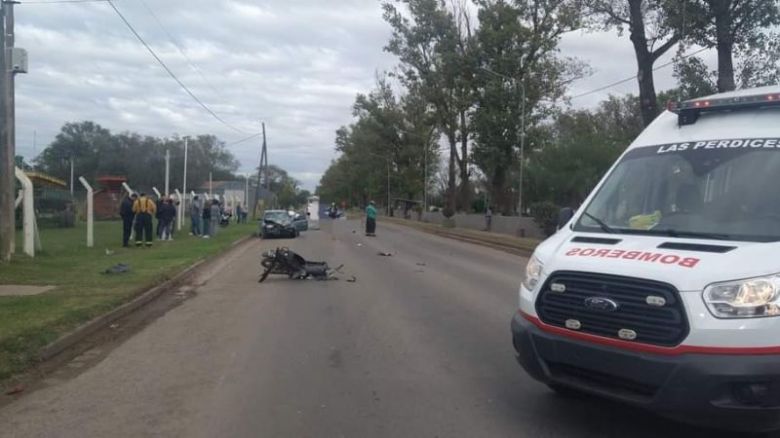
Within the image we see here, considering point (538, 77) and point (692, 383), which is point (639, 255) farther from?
point (538, 77)

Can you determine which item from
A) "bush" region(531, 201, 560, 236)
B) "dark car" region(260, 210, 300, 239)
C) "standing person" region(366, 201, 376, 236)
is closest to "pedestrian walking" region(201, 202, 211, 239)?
"dark car" region(260, 210, 300, 239)

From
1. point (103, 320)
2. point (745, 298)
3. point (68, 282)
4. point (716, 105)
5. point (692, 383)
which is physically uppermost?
point (716, 105)

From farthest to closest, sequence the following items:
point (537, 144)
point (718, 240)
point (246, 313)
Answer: point (537, 144)
point (246, 313)
point (718, 240)

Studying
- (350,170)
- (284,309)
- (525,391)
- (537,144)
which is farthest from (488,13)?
(350,170)

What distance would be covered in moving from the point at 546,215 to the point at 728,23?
1317cm

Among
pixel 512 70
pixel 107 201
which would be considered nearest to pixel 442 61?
pixel 512 70

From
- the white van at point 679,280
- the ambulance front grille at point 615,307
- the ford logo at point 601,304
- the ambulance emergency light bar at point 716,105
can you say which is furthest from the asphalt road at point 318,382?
the ambulance emergency light bar at point 716,105

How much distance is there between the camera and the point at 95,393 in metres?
6.93

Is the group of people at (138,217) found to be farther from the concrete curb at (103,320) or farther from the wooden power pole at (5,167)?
the concrete curb at (103,320)

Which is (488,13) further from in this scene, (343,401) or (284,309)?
(343,401)

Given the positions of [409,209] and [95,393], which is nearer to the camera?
[95,393]

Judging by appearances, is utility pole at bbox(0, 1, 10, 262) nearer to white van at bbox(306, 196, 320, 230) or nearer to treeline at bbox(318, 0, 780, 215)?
treeline at bbox(318, 0, 780, 215)

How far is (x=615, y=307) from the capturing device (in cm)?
501

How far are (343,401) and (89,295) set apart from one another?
719 cm
